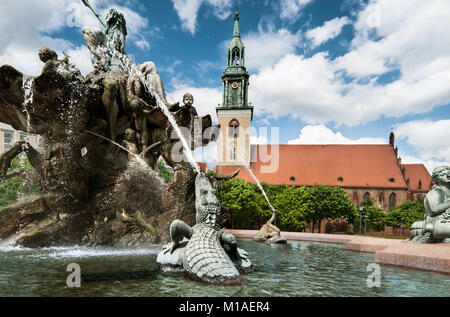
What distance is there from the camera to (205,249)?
464 cm

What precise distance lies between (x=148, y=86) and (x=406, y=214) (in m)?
44.5

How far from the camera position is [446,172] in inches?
278

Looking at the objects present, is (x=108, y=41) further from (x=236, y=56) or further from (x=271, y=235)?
(x=236, y=56)

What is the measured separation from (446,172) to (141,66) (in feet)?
30.0

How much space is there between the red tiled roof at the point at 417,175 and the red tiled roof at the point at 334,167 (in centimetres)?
588

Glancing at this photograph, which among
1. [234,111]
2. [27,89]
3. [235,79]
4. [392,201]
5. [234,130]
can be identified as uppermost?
[235,79]

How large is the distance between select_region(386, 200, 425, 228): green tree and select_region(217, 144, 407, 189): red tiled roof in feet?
21.5

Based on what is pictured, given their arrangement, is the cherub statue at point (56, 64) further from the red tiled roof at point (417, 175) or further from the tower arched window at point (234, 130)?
the red tiled roof at point (417, 175)

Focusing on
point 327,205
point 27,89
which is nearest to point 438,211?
point 27,89

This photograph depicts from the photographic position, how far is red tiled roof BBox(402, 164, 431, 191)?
54562 mm

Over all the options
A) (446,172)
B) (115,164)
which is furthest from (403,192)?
(115,164)

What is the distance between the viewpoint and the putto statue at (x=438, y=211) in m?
6.84

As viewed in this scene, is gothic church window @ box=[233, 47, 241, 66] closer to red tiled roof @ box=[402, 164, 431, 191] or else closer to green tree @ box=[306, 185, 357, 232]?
green tree @ box=[306, 185, 357, 232]
